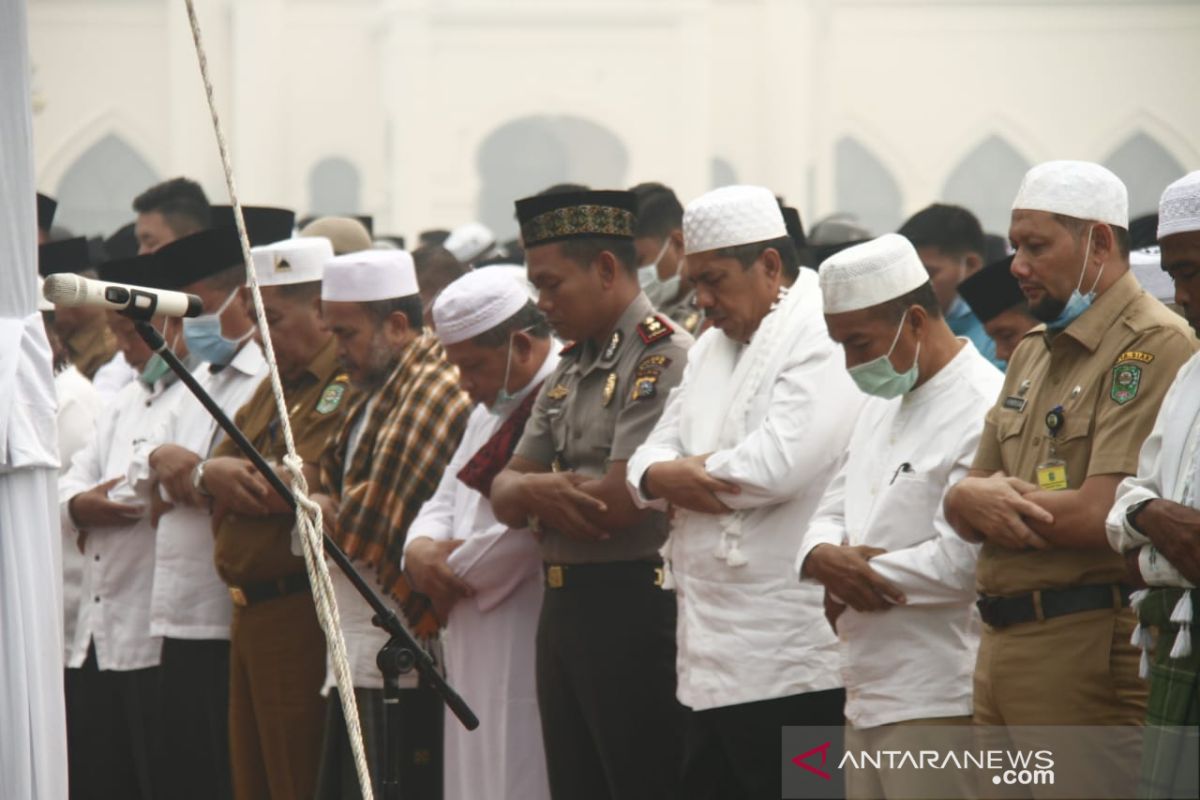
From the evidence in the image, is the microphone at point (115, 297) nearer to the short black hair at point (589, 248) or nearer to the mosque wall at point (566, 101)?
the short black hair at point (589, 248)

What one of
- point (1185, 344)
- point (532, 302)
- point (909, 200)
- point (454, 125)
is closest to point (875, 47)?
point (909, 200)

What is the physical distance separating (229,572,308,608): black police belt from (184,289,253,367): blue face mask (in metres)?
1.02

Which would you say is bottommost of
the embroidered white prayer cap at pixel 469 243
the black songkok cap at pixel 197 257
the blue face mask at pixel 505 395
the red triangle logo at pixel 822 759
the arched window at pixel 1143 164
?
the red triangle logo at pixel 822 759

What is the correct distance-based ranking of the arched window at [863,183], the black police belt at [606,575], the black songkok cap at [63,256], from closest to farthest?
1. the black police belt at [606,575]
2. the black songkok cap at [63,256]
3. the arched window at [863,183]

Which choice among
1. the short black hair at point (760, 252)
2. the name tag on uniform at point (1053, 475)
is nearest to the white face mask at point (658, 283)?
the short black hair at point (760, 252)

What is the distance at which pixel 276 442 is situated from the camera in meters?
6.33

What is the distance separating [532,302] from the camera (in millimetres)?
6195

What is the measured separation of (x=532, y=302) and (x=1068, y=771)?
268 cm

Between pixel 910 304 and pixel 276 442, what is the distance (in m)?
2.46

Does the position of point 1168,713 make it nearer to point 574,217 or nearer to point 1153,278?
point 1153,278

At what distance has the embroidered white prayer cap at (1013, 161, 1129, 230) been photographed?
4.43 meters

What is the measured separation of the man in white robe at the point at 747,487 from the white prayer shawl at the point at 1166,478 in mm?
1229

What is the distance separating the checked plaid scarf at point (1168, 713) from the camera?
139 inches

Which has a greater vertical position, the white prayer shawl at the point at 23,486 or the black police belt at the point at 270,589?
the white prayer shawl at the point at 23,486
